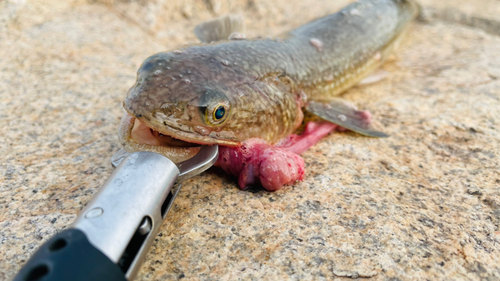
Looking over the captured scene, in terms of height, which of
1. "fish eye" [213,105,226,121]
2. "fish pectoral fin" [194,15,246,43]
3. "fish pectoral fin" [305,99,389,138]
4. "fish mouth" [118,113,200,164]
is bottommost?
"fish pectoral fin" [305,99,389,138]

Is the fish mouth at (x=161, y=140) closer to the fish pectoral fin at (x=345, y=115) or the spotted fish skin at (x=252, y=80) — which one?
the spotted fish skin at (x=252, y=80)

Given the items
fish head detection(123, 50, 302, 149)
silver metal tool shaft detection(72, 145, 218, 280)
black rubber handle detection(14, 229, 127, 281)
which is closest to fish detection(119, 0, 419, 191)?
fish head detection(123, 50, 302, 149)

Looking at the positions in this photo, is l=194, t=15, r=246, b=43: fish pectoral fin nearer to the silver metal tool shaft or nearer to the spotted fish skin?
the spotted fish skin

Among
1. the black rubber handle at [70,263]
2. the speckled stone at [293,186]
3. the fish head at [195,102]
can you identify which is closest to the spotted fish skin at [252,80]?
the fish head at [195,102]

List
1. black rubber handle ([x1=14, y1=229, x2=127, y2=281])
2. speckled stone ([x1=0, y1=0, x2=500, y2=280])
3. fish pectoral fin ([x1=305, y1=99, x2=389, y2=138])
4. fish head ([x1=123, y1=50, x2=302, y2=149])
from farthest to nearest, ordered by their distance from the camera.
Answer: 1. fish pectoral fin ([x1=305, y1=99, x2=389, y2=138])
2. fish head ([x1=123, y1=50, x2=302, y2=149])
3. speckled stone ([x1=0, y1=0, x2=500, y2=280])
4. black rubber handle ([x1=14, y1=229, x2=127, y2=281])

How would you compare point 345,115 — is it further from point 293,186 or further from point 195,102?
point 195,102

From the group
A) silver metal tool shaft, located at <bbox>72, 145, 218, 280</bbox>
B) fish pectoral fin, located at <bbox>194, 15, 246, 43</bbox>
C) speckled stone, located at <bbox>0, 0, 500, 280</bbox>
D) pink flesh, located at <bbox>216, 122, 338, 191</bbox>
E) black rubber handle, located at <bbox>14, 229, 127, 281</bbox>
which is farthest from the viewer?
fish pectoral fin, located at <bbox>194, 15, 246, 43</bbox>

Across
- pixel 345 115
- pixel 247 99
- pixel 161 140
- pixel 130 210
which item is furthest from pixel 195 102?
pixel 345 115

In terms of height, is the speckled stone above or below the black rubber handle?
below
